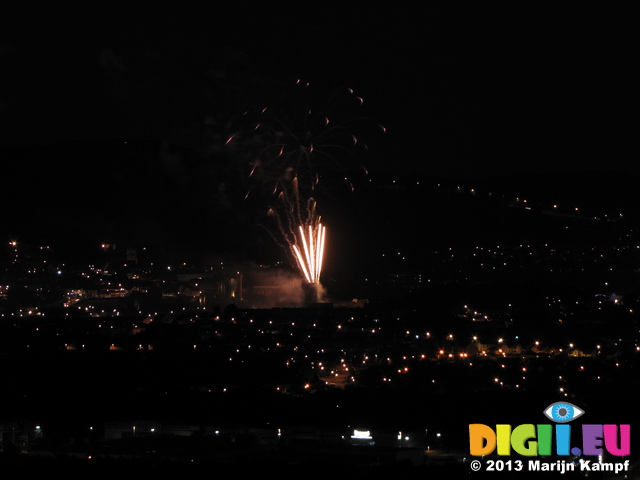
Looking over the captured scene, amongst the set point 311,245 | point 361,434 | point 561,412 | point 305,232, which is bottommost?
point 361,434

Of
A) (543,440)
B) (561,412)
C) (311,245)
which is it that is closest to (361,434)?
(561,412)

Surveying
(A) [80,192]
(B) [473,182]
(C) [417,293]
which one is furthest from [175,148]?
(C) [417,293]

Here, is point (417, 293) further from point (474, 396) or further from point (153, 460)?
point (153, 460)

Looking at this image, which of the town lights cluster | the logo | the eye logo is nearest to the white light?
the eye logo

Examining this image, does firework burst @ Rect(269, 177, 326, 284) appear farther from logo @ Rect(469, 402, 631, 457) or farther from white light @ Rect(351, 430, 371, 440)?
logo @ Rect(469, 402, 631, 457)

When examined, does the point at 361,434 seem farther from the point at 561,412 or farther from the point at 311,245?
the point at 311,245

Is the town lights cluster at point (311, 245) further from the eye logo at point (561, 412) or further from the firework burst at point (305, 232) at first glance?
the eye logo at point (561, 412)

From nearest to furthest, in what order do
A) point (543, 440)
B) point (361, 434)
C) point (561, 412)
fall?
point (543, 440) < point (561, 412) < point (361, 434)

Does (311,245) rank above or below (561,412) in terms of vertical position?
above

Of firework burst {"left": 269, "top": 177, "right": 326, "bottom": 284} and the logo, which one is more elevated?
firework burst {"left": 269, "top": 177, "right": 326, "bottom": 284}
